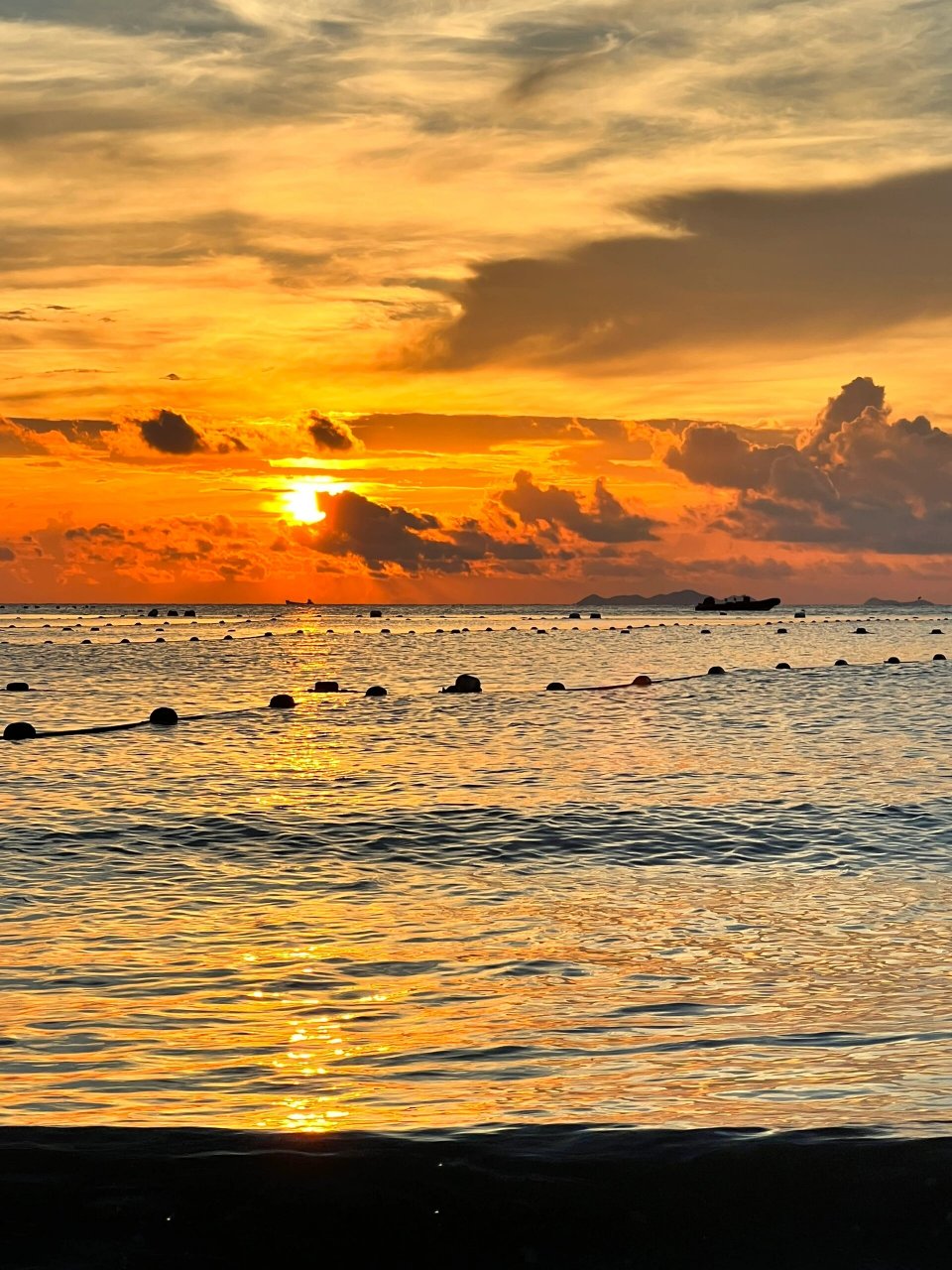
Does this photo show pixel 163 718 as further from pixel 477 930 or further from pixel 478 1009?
pixel 478 1009

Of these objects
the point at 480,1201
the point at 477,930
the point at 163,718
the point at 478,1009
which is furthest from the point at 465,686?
the point at 480,1201

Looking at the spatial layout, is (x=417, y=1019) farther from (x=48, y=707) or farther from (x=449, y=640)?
(x=449, y=640)

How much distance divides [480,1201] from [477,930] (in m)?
8.26

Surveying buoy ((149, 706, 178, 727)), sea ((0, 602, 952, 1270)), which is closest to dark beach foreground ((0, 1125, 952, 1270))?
sea ((0, 602, 952, 1270))

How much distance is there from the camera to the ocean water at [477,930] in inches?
348

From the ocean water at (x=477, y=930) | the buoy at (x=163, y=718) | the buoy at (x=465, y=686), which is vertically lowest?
the buoy at (x=465, y=686)

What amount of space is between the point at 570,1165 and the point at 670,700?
152ft

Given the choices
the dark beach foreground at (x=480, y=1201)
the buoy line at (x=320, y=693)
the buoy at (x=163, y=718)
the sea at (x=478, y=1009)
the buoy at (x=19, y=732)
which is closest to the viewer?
the dark beach foreground at (x=480, y=1201)

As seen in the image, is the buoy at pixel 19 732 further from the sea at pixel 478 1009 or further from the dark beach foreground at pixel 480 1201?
the dark beach foreground at pixel 480 1201

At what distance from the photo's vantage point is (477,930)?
584 inches

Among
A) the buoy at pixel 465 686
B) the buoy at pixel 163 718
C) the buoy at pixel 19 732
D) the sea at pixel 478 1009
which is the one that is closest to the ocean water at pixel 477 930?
the sea at pixel 478 1009

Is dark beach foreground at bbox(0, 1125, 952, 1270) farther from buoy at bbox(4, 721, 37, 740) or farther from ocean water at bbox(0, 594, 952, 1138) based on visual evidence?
buoy at bbox(4, 721, 37, 740)

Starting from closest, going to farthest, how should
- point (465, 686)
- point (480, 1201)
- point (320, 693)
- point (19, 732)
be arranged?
point (480, 1201) → point (19, 732) → point (465, 686) → point (320, 693)

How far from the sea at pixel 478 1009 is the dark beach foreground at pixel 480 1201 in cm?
2
